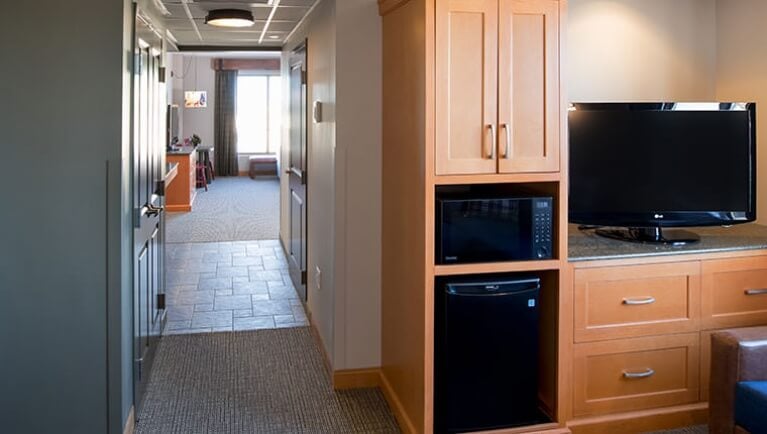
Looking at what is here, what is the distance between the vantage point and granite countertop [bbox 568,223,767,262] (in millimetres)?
2889

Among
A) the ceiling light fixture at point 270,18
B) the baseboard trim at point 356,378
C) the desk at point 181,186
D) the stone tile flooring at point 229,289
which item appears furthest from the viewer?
the desk at point 181,186

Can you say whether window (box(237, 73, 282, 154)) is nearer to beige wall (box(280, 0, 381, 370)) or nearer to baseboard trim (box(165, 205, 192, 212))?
baseboard trim (box(165, 205, 192, 212))

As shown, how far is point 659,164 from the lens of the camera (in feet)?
10.4

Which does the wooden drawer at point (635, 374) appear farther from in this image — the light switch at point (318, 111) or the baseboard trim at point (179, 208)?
the baseboard trim at point (179, 208)

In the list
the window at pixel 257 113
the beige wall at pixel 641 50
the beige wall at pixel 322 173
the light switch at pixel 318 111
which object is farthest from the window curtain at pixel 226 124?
the beige wall at pixel 641 50

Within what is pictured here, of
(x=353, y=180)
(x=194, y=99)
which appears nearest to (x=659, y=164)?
(x=353, y=180)

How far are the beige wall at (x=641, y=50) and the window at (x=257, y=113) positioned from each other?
12737 millimetres

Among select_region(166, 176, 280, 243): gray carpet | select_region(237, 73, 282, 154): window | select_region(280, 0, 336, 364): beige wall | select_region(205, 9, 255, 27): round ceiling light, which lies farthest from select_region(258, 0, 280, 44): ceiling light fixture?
select_region(237, 73, 282, 154): window

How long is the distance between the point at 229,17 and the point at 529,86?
2.59m

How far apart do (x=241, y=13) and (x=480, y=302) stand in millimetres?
2863

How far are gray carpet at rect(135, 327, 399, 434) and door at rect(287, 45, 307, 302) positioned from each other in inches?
37.6

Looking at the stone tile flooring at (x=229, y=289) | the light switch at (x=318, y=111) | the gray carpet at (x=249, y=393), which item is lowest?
the gray carpet at (x=249, y=393)

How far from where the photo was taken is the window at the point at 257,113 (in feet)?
52.3

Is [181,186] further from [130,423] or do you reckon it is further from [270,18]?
[130,423]
